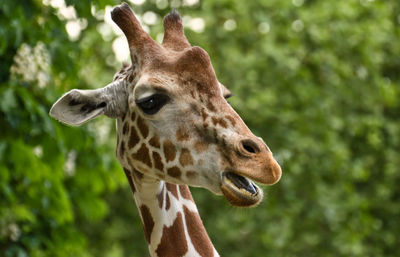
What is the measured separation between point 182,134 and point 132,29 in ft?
1.79

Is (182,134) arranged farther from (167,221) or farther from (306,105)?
(306,105)

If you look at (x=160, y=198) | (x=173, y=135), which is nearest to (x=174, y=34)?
(x=173, y=135)

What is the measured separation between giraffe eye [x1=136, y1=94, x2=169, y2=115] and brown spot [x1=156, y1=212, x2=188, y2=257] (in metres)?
0.53

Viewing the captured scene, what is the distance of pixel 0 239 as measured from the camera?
5.99 m

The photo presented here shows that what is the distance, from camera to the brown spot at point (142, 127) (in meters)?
3.05

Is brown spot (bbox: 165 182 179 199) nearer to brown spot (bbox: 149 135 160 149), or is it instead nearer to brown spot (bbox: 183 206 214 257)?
brown spot (bbox: 183 206 214 257)

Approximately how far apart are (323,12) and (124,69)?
868 centimetres

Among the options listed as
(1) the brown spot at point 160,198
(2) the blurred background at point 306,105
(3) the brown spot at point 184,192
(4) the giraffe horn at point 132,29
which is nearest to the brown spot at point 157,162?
(1) the brown spot at point 160,198

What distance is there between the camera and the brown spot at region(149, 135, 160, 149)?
Result: 302 cm

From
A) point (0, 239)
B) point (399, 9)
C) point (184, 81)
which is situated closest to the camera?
point (184, 81)

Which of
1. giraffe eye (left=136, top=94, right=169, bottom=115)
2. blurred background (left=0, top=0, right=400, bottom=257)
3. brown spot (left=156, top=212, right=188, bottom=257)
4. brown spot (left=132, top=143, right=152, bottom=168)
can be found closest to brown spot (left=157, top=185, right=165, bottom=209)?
brown spot (left=156, top=212, right=188, bottom=257)

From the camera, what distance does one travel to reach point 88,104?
307cm

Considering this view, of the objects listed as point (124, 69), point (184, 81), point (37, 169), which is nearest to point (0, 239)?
point (37, 169)

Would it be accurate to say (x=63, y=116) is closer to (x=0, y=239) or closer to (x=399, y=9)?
(x=0, y=239)
